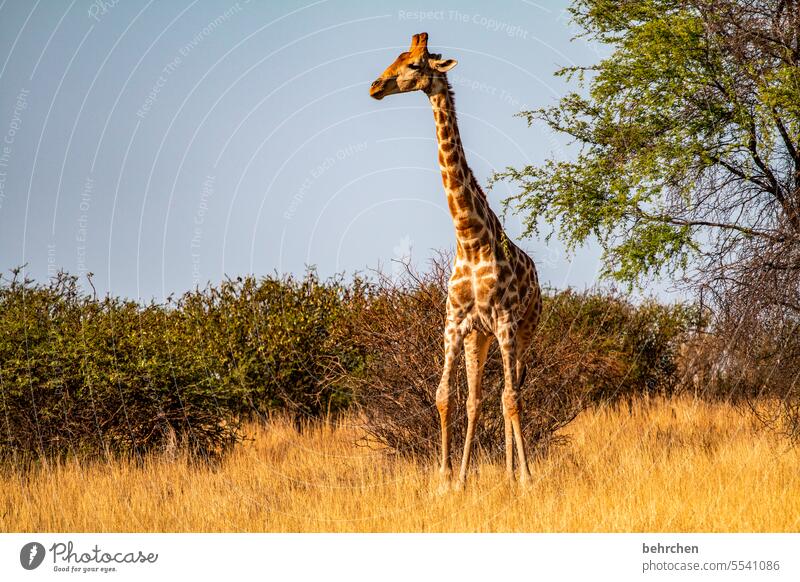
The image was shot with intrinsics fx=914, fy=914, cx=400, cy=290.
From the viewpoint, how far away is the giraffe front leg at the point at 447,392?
9133 mm

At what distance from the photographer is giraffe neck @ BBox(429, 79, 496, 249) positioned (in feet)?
30.5

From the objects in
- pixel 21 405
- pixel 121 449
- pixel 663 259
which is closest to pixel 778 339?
pixel 663 259

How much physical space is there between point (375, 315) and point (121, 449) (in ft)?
12.8

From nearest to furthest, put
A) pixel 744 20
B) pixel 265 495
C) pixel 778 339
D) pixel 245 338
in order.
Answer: pixel 265 495
pixel 778 339
pixel 744 20
pixel 245 338

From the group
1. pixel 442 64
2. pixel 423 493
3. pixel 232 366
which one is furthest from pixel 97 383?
pixel 442 64

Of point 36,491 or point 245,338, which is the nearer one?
point 36,491

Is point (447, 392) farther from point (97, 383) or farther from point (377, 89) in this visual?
point (97, 383)

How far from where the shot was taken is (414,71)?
355 inches

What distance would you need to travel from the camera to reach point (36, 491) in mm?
10188

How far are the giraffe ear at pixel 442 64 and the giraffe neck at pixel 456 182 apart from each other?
0.26 m

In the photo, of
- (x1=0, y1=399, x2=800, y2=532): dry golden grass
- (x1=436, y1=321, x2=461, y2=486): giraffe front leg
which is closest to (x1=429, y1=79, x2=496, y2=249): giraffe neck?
(x1=436, y1=321, x2=461, y2=486): giraffe front leg

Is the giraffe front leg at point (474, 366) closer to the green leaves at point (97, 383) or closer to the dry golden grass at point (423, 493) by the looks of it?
the dry golden grass at point (423, 493)
